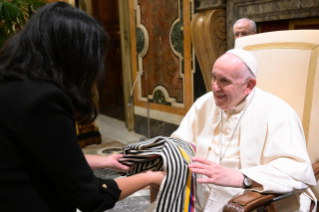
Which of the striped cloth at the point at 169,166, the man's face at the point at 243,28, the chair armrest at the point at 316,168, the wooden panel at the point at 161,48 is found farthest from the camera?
the wooden panel at the point at 161,48

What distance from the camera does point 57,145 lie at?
38.1 inches

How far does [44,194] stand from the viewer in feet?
3.53

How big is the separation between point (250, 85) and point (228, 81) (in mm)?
167

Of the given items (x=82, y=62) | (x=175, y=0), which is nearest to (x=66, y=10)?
(x=82, y=62)

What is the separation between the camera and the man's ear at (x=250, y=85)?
193cm

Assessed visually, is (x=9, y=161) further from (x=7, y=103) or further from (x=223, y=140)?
(x=223, y=140)

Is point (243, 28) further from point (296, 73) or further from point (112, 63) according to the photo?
point (112, 63)

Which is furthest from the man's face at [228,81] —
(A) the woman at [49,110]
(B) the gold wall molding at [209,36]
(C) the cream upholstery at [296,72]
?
(B) the gold wall molding at [209,36]

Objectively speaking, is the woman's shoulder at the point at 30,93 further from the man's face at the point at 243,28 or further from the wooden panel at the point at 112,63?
the wooden panel at the point at 112,63

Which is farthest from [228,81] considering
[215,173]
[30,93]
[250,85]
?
[30,93]

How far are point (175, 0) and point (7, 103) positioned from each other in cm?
398

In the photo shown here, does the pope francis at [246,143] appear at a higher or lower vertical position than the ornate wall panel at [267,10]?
→ lower

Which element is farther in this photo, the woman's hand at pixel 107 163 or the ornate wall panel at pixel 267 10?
the ornate wall panel at pixel 267 10

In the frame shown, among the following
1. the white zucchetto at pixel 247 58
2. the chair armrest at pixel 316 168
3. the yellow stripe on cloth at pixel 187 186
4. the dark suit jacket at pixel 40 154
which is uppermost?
the white zucchetto at pixel 247 58
